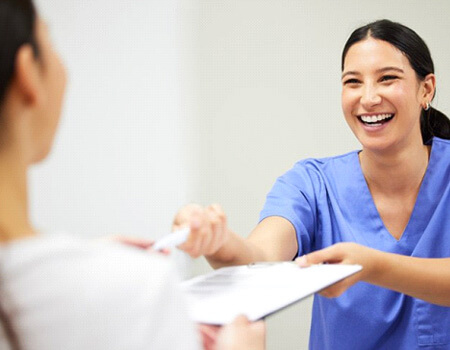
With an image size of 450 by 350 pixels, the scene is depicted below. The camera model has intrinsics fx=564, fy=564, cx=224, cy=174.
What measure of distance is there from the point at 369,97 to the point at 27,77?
848 millimetres

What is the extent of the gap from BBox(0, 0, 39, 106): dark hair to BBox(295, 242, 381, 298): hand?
0.49 m

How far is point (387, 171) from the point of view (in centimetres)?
119

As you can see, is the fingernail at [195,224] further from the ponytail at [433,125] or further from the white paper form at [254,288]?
the ponytail at [433,125]

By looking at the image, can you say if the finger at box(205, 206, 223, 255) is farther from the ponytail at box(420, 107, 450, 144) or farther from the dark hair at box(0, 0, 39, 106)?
the ponytail at box(420, 107, 450, 144)

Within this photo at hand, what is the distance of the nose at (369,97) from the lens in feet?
3.74

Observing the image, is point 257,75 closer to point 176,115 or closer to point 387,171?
point 176,115

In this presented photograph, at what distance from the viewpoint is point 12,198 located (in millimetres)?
440

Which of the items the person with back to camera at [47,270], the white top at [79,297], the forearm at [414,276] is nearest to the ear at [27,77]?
the person with back to camera at [47,270]

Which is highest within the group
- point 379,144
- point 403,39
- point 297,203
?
point 403,39

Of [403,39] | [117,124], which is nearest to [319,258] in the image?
[403,39]

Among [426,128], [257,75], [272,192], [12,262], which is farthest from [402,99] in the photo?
[12,262]

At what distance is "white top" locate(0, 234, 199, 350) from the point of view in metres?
0.39

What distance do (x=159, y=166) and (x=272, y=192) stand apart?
728mm

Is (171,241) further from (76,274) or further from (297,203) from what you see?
(297,203)
